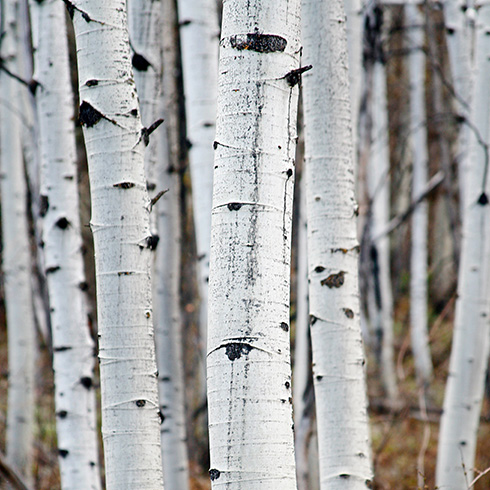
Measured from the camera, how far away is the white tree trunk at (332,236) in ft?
6.48

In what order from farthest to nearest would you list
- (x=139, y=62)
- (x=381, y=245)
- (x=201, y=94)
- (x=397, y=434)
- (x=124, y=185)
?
(x=381, y=245)
(x=397, y=434)
(x=201, y=94)
(x=139, y=62)
(x=124, y=185)

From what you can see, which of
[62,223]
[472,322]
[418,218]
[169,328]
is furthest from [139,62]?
[418,218]

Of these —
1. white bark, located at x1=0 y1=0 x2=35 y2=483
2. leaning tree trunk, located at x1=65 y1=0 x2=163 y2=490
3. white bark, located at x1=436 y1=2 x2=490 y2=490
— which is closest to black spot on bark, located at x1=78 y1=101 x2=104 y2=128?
leaning tree trunk, located at x1=65 y1=0 x2=163 y2=490

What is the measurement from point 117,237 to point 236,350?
0.56m

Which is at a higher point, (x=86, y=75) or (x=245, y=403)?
(x=86, y=75)

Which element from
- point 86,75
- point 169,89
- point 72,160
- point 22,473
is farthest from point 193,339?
point 86,75

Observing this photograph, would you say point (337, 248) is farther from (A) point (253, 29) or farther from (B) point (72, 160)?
(B) point (72, 160)

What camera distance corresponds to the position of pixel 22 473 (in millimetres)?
4152

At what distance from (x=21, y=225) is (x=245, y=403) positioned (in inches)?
152

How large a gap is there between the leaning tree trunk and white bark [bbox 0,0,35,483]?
10.2 feet

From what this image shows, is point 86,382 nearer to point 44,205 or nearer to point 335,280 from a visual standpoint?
point 44,205

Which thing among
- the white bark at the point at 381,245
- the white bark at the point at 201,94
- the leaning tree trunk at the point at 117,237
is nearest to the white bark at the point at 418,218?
the white bark at the point at 381,245

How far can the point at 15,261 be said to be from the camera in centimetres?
448

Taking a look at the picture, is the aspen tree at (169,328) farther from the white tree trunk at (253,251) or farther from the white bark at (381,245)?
the white bark at (381,245)
